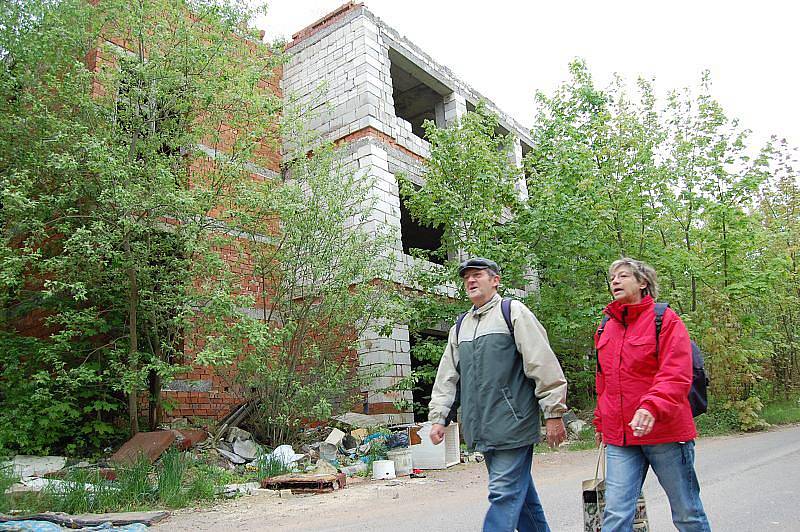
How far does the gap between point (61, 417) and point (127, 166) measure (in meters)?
3.80

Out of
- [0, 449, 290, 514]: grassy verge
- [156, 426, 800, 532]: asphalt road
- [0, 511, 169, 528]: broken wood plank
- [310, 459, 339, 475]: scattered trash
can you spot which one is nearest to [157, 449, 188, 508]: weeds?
[0, 449, 290, 514]: grassy verge

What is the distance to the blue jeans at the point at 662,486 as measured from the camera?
3.27 meters

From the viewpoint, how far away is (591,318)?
12.7 meters

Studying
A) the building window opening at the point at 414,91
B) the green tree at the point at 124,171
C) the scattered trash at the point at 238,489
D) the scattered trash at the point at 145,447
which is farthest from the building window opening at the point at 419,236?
the scattered trash at the point at 238,489

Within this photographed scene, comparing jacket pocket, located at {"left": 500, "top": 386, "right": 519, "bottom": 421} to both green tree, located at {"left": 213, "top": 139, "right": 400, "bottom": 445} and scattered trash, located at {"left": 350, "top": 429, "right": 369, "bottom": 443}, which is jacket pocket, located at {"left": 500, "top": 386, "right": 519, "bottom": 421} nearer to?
green tree, located at {"left": 213, "top": 139, "right": 400, "bottom": 445}

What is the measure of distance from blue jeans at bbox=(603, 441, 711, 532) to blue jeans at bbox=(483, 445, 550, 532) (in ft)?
1.50

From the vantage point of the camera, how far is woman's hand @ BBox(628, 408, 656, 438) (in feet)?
10.4

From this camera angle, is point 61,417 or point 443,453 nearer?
point 61,417

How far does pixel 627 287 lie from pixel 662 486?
110 centimetres

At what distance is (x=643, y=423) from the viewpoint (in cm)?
316

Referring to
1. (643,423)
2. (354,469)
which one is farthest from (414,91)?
(643,423)

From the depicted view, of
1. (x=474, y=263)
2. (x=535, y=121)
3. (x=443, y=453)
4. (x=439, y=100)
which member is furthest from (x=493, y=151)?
(x=474, y=263)

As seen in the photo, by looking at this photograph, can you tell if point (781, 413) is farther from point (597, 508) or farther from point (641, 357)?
point (641, 357)

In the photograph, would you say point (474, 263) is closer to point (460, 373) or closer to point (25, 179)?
point (460, 373)
